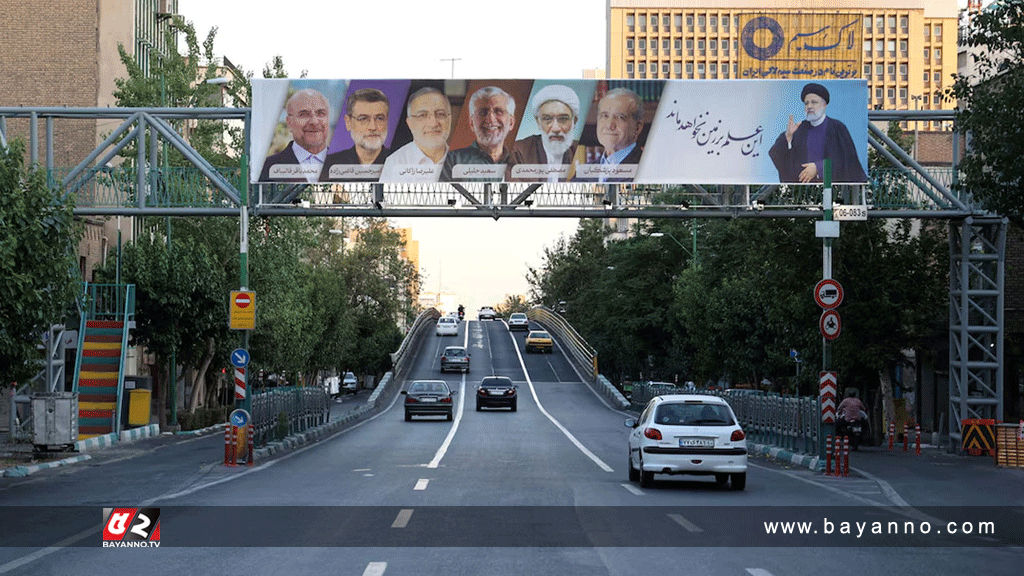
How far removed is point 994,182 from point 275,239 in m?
36.8

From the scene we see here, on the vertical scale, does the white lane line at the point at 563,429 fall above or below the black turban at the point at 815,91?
below

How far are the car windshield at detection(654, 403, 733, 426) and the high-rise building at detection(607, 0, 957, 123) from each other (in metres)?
135

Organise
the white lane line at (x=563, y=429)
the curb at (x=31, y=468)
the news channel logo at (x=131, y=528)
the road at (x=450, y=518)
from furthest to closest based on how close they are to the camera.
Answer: the white lane line at (x=563, y=429)
the curb at (x=31, y=468)
the news channel logo at (x=131, y=528)
the road at (x=450, y=518)

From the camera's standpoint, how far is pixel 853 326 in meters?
35.4

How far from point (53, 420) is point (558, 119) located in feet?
43.6

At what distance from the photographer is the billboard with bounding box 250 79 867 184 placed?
30.5m

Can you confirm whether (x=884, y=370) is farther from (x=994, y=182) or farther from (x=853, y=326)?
(x=994, y=182)

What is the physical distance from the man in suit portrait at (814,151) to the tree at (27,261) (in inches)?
624

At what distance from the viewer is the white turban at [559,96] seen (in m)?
30.7

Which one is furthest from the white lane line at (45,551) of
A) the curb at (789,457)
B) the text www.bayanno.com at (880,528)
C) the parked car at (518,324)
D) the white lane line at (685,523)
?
the parked car at (518,324)

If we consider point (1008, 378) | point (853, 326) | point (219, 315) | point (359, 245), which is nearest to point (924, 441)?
point (1008, 378)

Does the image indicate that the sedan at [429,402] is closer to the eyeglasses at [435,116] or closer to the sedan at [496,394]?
the sedan at [496,394]

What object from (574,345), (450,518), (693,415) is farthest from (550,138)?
(574,345)

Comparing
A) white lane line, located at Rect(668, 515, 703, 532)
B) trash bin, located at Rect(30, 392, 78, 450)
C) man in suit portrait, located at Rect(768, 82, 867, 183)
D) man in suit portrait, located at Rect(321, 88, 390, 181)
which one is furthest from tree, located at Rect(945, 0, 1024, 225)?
trash bin, located at Rect(30, 392, 78, 450)
